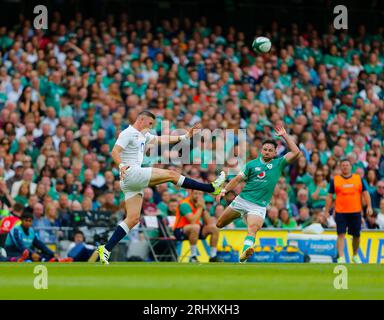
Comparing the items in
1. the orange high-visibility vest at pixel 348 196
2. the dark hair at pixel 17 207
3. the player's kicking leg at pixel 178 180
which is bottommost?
the dark hair at pixel 17 207

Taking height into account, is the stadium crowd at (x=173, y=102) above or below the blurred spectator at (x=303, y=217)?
above

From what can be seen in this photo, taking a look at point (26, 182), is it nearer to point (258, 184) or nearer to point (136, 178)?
point (136, 178)

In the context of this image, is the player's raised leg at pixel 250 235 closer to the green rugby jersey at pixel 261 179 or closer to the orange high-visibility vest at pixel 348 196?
the green rugby jersey at pixel 261 179

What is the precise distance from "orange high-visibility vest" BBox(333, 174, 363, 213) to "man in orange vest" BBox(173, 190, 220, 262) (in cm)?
291

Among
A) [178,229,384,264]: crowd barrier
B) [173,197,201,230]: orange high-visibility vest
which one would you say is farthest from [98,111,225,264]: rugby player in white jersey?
[178,229,384,264]: crowd barrier

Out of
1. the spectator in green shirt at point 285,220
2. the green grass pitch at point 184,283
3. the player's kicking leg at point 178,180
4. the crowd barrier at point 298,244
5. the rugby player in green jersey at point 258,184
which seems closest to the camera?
the green grass pitch at point 184,283

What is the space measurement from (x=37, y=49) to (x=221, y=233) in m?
8.09

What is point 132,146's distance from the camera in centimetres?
1683

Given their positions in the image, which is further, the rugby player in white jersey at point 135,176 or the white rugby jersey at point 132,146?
the white rugby jersey at point 132,146

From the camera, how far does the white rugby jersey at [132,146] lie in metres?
16.7

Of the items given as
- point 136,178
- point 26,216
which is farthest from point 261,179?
point 26,216

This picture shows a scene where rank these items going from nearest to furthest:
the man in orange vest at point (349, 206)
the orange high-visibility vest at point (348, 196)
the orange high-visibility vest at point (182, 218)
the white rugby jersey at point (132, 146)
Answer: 1. the white rugby jersey at point (132, 146)
2. the man in orange vest at point (349, 206)
3. the orange high-visibility vest at point (348, 196)
4. the orange high-visibility vest at point (182, 218)

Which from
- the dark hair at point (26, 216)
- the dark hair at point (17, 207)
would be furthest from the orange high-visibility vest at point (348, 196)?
the dark hair at point (17, 207)
